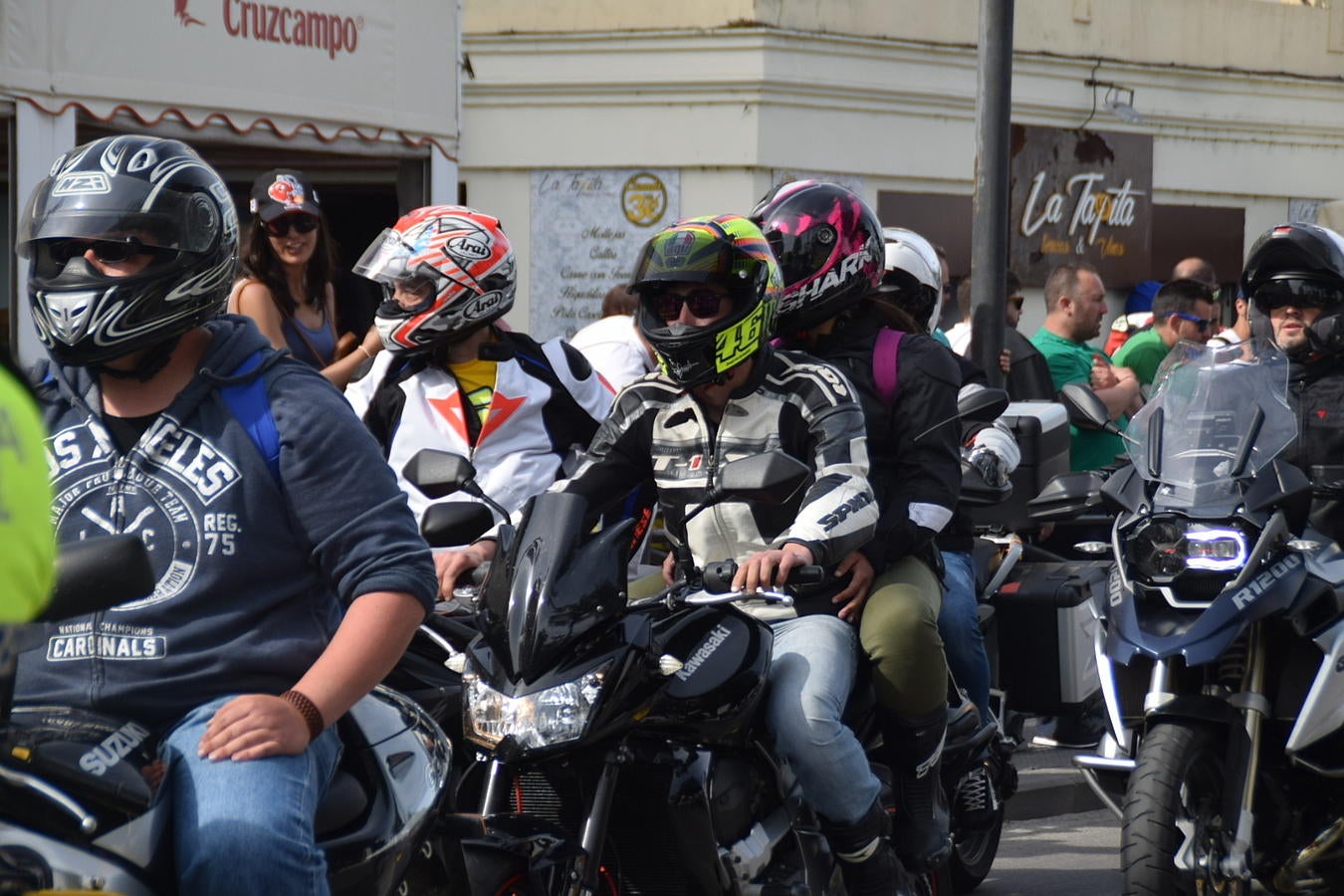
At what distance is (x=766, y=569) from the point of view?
406cm

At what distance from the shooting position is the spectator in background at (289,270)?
6.55m

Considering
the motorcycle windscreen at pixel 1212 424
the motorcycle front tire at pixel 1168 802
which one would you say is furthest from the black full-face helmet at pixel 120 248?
the motorcycle windscreen at pixel 1212 424

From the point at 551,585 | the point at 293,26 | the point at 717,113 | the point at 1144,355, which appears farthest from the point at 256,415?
the point at 717,113

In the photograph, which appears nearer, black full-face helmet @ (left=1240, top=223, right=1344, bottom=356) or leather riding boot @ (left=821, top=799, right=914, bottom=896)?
leather riding boot @ (left=821, top=799, right=914, bottom=896)

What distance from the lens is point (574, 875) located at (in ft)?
12.1

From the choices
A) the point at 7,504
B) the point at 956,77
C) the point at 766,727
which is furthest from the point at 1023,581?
the point at 956,77

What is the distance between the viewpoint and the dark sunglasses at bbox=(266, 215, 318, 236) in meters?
6.61

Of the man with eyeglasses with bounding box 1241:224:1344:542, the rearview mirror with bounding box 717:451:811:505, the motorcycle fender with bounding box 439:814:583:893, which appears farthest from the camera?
the man with eyeglasses with bounding box 1241:224:1344:542

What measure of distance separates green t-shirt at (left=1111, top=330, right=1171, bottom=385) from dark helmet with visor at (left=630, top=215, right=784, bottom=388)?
712cm

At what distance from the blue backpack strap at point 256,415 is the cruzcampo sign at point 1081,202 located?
595 inches

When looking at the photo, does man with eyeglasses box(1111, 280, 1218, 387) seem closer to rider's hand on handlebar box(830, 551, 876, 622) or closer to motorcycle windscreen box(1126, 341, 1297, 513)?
motorcycle windscreen box(1126, 341, 1297, 513)

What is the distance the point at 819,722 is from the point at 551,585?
0.83 meters

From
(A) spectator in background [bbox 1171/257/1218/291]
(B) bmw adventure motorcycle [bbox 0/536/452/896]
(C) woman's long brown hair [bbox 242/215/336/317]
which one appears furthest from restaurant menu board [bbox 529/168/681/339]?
(B) bmw adventure motorcycle [bbox 0/536/452/896]

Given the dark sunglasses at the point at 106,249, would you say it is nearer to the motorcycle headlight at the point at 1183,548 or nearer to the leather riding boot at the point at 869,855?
A: the leather riding boot at the point at 869,855
